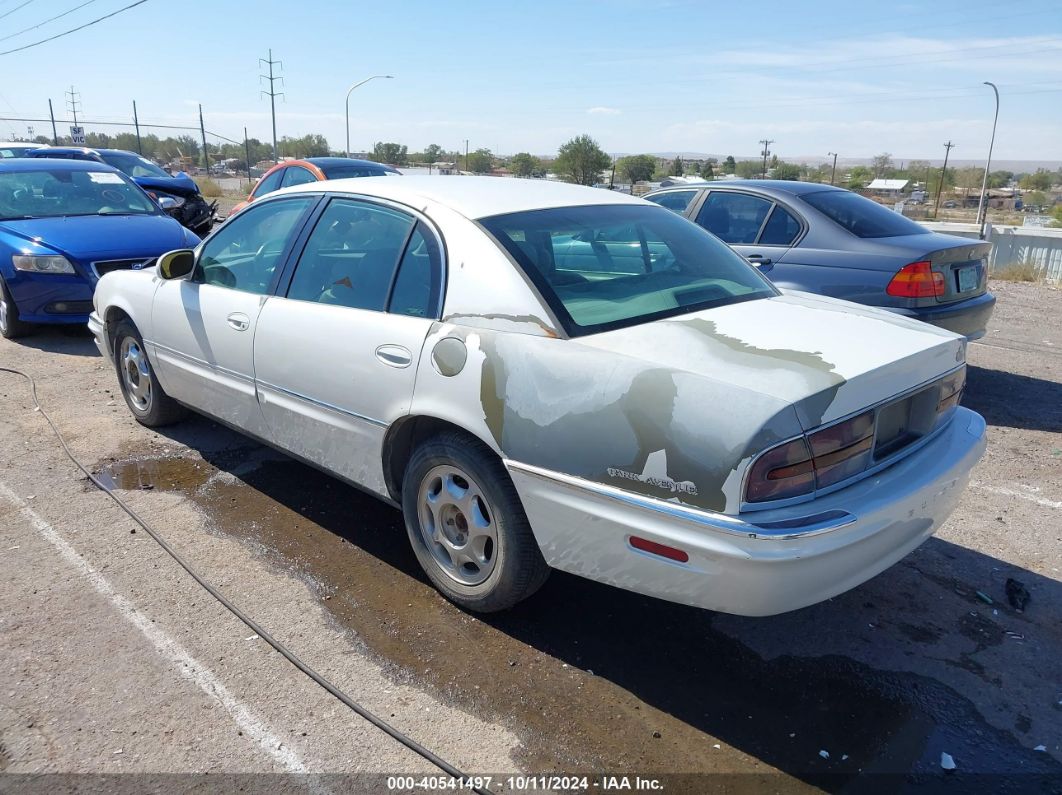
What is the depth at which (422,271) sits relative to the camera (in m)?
3.41

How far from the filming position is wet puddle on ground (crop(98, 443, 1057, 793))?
2.63 m

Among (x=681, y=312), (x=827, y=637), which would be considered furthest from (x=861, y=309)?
(x=827, y=637)

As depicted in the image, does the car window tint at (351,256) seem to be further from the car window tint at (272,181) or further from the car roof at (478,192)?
the car window tint at (272,181)

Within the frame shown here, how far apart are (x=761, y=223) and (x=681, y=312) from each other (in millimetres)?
3827

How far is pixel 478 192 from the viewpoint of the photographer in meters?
3.75

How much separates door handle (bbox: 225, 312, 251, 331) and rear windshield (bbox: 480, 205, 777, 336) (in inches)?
59.0

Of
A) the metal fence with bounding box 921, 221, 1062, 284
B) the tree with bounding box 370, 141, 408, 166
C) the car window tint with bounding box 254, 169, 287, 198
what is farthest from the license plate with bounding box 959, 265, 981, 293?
the tree with bounding box 370, 141, 408, 166

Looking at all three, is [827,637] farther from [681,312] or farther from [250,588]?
[250,588]

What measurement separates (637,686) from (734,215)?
483 centimetres

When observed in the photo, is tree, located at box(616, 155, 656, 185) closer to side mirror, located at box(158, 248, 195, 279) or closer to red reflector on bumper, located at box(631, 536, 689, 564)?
side mirror, located at box(158, 248, 195, 279)

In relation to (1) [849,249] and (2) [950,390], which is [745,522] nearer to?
(2) [950,390]

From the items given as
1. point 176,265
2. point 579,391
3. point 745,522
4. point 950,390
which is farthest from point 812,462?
point 176,265

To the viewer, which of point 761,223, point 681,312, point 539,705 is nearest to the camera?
point 539,705

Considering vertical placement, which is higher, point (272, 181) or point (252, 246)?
point (272, 181)
